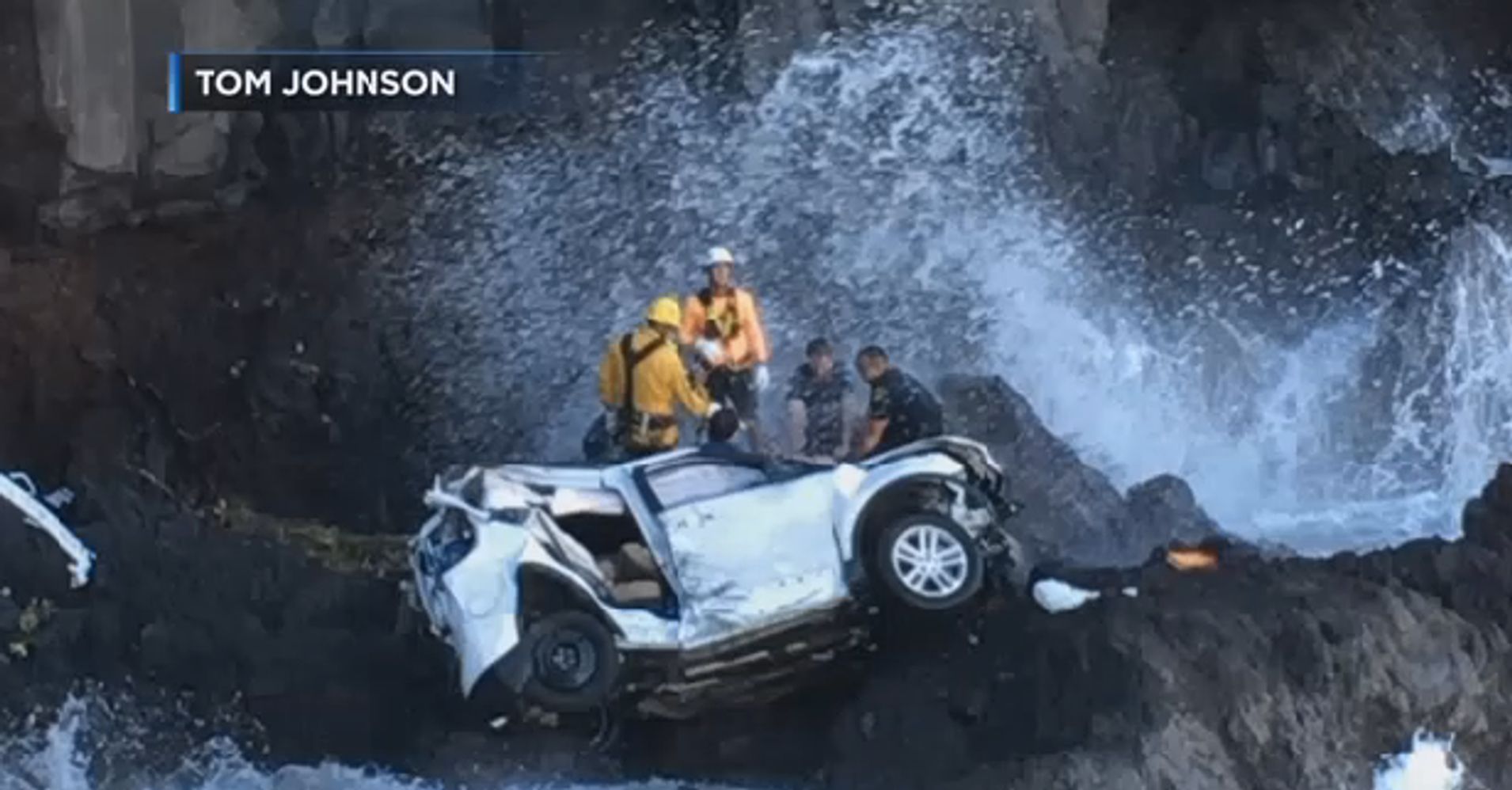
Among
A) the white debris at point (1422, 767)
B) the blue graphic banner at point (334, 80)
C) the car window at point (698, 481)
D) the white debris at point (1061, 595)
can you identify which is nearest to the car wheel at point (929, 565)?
the white debris at point (1061, 595)

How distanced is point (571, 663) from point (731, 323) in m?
0.60

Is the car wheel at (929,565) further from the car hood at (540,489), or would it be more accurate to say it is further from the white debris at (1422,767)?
A: the white debris at (1422,767)

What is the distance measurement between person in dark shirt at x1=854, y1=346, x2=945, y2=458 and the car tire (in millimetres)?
516

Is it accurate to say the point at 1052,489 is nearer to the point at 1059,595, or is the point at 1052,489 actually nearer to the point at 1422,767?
the point at 1059,595

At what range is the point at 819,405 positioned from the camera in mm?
4133

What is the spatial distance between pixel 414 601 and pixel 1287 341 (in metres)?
1.50

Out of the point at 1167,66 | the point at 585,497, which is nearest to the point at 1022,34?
the point at 1167,66

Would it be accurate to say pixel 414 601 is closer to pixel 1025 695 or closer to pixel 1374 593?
pixel 1025 695

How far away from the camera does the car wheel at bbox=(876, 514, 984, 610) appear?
406 cm

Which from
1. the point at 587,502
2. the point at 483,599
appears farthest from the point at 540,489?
the point at 483,599

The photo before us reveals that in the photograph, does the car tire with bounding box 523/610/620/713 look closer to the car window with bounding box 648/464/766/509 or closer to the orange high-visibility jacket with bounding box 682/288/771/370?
the car window with bounding box 648/464/766/509

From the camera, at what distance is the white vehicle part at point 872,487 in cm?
406

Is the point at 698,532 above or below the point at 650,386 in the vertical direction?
below

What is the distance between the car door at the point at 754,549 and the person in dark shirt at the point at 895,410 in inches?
4.8
